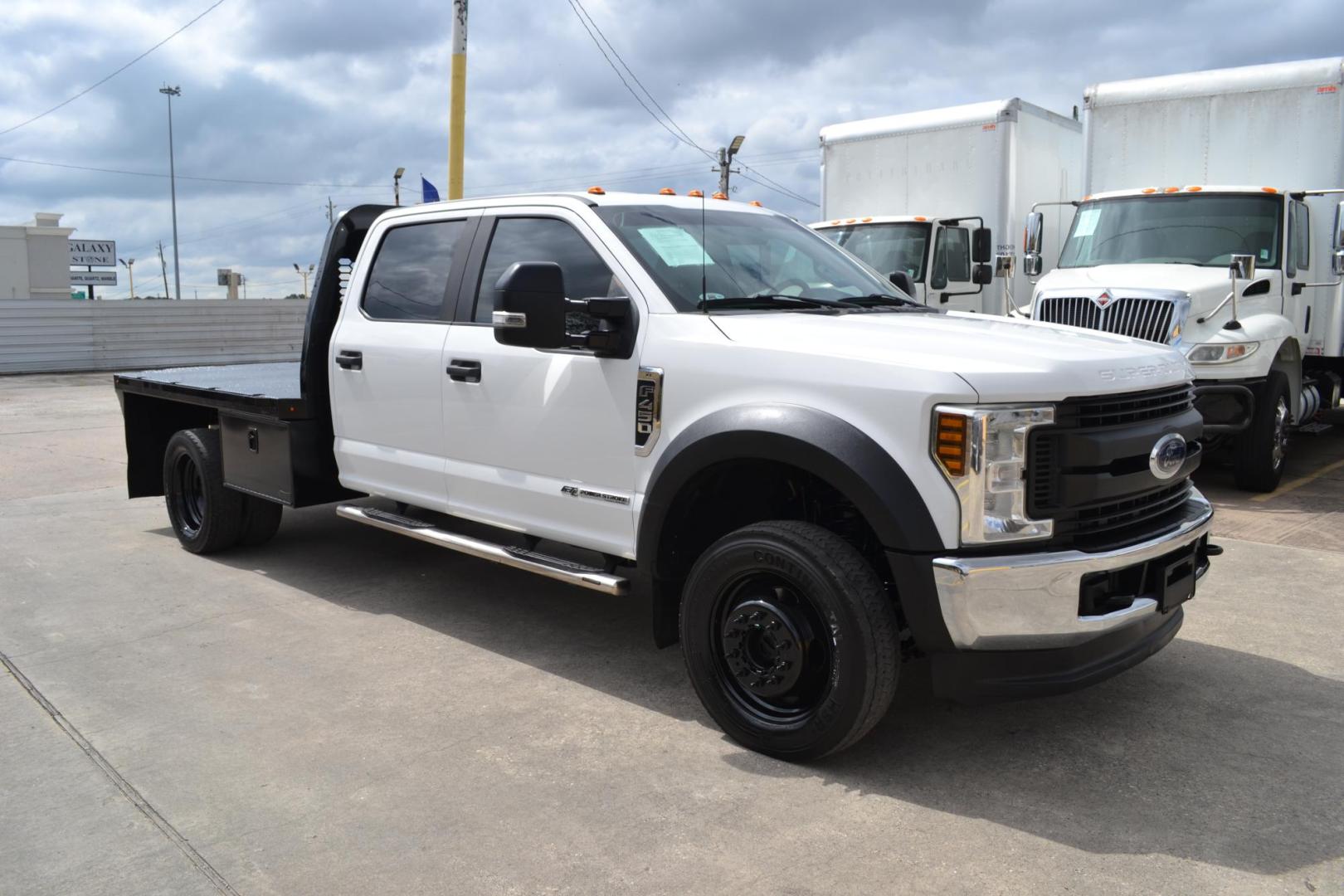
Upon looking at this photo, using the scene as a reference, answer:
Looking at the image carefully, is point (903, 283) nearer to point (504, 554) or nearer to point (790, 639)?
point (504, 554)

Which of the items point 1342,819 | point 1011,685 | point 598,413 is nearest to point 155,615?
point 598,413

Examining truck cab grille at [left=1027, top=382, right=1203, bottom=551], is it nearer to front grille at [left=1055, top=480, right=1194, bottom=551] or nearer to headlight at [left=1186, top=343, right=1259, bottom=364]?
front grille at [left=1055, top=480, right=1194, bottom=551]

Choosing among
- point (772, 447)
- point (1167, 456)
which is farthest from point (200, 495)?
point (1167, 456)

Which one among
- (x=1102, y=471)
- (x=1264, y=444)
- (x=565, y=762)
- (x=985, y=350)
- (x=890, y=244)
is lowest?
(x=565, y=762)

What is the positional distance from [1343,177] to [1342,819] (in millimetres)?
8083

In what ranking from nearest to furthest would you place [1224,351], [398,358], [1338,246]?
[398,358], [1224,351], [1338,246]

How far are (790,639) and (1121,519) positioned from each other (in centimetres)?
115

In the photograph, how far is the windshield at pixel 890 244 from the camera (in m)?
11.8

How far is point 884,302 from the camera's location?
473 cm

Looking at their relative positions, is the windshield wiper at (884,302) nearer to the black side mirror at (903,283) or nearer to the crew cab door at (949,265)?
the black side mirror at (903,283)

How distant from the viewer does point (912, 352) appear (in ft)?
11.5

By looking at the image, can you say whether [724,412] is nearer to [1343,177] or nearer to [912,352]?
[912,352]

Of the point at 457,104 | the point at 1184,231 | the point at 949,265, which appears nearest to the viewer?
the point at 1184,231

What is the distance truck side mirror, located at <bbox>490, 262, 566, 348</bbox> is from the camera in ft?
13.3
